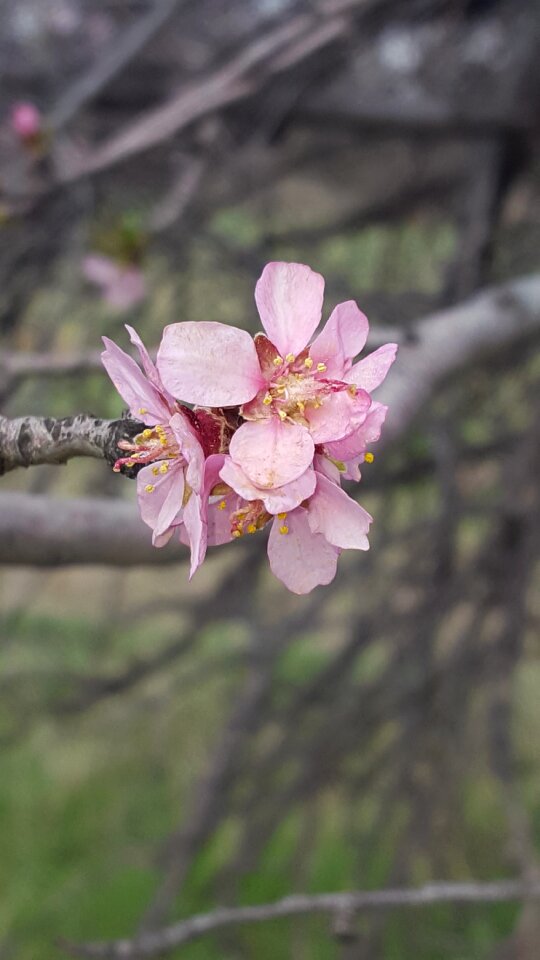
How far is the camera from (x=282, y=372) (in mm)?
618

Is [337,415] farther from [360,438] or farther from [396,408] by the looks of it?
[396,408]

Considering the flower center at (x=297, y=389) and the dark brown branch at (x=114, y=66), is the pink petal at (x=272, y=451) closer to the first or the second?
the flower center at (x=297, y=389)

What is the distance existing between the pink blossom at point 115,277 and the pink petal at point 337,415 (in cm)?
150

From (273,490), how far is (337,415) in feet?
0.27

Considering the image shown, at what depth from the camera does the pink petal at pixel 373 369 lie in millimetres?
566

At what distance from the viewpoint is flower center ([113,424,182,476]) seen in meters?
0.58

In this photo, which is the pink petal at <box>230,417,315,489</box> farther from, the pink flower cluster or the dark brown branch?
the dark brown branch

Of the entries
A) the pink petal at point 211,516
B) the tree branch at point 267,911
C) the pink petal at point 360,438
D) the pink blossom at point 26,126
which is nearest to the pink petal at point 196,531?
the pink petal at point 211,516

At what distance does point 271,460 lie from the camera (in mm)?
549

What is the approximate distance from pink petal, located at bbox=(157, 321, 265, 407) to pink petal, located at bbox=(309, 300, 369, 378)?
5 centimetres

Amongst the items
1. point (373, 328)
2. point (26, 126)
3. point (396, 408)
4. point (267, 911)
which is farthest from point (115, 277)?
→ point (267, 911)

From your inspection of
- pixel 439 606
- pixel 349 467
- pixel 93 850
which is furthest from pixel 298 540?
pixel 93 850

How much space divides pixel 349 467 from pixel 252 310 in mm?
2015

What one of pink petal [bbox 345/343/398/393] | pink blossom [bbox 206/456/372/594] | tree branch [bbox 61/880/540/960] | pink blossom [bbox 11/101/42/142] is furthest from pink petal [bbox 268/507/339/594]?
pink blossom [bbox 11/101/42/142]
